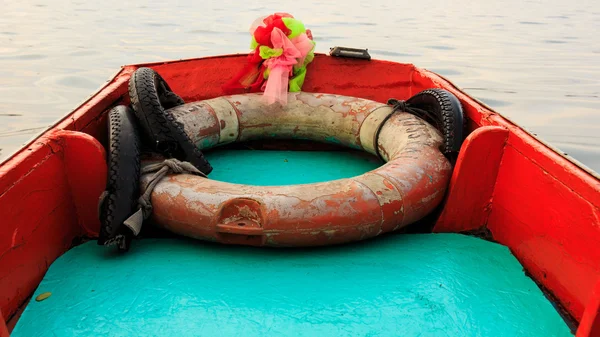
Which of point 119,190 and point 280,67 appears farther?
point 280,67

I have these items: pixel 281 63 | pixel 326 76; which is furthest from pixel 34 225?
pixel 326 76

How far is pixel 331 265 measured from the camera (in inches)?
83.7

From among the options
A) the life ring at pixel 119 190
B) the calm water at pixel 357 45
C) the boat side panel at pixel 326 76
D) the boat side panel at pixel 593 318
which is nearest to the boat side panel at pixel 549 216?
the boat side panel at pixel 593 318

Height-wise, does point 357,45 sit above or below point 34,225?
above

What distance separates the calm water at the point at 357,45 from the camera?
6.15m

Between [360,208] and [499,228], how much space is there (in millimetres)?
753

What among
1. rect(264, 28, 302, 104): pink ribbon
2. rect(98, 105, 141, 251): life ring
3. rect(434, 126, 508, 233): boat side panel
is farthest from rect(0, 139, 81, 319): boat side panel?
rect(434, 126, 508, 233): boat side panel

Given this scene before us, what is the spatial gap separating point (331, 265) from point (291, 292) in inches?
10.1

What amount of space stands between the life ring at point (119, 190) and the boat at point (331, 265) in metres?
0.08

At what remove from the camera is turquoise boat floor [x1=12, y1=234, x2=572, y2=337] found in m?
1.76

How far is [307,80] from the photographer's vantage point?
12.9 feet

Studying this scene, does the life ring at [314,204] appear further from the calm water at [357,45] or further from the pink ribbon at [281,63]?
the calm water at [357,45]

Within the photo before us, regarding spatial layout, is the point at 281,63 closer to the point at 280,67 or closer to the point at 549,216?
the point at 280,67

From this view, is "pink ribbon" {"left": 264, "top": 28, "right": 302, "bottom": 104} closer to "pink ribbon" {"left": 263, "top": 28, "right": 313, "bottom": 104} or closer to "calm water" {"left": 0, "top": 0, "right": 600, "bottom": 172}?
"pink ribbon" {"left": 263, "top": 28, "right": 313, "bottom": 104}
